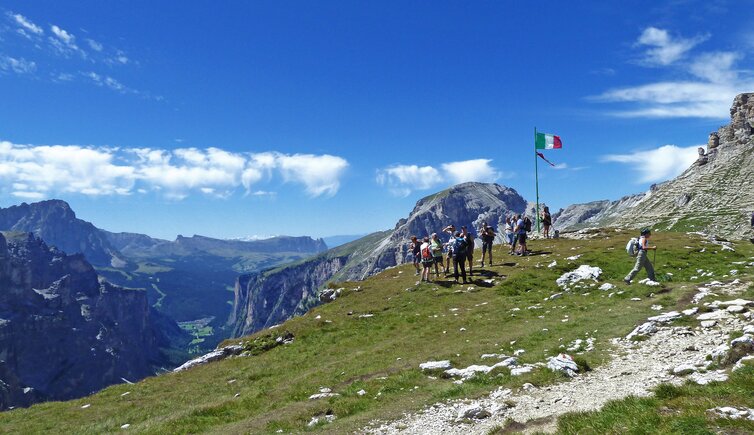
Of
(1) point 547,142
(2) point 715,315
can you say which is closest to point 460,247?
(2) point 715,315

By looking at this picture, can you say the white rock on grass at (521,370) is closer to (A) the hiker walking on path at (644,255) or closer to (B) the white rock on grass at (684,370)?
(B) the white rock on grass at (684,370)

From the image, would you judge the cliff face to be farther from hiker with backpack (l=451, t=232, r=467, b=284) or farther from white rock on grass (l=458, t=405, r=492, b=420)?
white rock on grass (l=458, t=405, r=492, b=420)

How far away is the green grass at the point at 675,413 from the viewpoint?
28.8ft

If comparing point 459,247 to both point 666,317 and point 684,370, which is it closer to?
point 666,317

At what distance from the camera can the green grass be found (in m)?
8.77

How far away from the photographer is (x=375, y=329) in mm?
31172

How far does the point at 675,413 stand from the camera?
384 inches

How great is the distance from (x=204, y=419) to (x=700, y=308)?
74.5 ft

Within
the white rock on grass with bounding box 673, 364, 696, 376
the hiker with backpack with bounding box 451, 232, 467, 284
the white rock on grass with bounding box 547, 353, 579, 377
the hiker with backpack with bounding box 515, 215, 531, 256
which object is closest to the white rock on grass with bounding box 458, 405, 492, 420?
the white rock on grass with bounding box 547, 353, 579, 377

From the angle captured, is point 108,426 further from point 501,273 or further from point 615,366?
point 501,273

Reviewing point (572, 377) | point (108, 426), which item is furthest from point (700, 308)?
point (108, 426)

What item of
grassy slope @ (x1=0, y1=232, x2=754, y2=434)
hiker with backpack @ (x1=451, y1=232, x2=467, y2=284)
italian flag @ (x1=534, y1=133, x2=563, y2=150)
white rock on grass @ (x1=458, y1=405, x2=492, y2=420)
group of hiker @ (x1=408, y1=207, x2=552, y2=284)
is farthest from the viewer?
italian flag @ (x1=534, y1=133, x2=563, y2=150)

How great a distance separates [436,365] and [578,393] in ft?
22.2

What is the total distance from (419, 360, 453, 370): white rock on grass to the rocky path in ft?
13.4
